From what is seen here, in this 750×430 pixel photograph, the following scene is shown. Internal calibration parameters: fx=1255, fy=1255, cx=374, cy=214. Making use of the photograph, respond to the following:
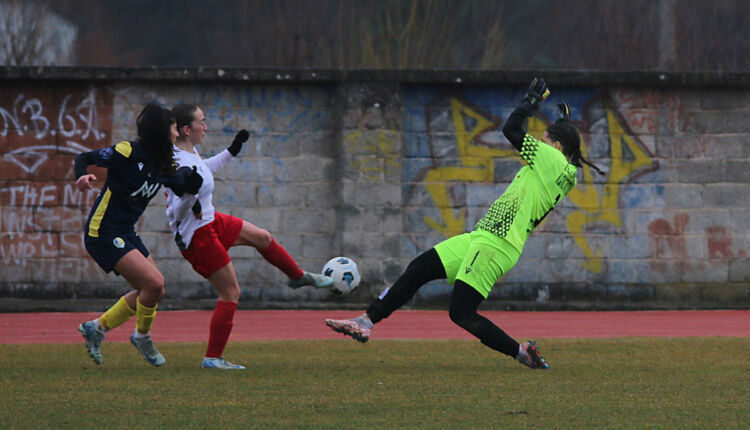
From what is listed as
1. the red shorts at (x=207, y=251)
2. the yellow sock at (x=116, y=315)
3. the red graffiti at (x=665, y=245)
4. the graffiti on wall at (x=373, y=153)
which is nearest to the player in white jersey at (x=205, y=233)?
the red shorts at (x=207, y=251)

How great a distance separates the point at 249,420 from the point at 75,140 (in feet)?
28.0

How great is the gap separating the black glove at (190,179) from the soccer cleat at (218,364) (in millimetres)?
1248

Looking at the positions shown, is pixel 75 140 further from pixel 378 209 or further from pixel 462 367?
pixel 462 367

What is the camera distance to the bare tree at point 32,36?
30.7m

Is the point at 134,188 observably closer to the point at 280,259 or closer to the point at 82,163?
the point at 82,163

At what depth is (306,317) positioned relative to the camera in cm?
1343

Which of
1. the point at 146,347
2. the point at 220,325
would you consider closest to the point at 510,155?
the point at 220,325

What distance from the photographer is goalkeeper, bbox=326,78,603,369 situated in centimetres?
837

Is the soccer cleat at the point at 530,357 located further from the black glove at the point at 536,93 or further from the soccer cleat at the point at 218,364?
the soccer cleat at the point at 218,364

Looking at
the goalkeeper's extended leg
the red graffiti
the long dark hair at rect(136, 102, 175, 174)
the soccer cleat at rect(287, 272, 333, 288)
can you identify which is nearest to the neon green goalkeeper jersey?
the goalkeeper's extended leg

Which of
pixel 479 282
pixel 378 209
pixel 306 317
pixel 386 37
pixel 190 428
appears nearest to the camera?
pixel 190 428

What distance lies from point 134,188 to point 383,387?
7.15 ft

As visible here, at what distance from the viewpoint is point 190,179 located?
830cm

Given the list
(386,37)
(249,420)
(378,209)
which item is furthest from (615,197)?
(386,37)
